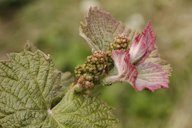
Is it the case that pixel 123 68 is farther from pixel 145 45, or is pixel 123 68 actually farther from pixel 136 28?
pixel 136 28

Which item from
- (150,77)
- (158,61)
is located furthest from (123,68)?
(158,61)

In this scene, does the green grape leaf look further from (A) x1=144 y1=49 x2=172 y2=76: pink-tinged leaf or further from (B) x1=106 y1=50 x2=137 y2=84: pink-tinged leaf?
(A) x1=144 y1=49 x2=172 y2=76: pink-tinged leaf

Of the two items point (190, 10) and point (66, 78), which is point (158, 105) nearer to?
point (190, 10)

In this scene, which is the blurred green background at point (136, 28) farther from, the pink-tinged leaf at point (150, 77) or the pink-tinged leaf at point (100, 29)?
the pink-tinged leaf at point (150, 77)

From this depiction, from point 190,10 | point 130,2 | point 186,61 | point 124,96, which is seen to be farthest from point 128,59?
point 190,10

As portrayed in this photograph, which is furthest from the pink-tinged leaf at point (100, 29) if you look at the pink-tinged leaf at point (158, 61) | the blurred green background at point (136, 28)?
the blurred green background at point (136, 28)

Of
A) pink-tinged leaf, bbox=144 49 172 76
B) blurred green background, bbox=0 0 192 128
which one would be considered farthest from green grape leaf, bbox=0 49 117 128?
blurred green background, bbox=0 0 192 128
